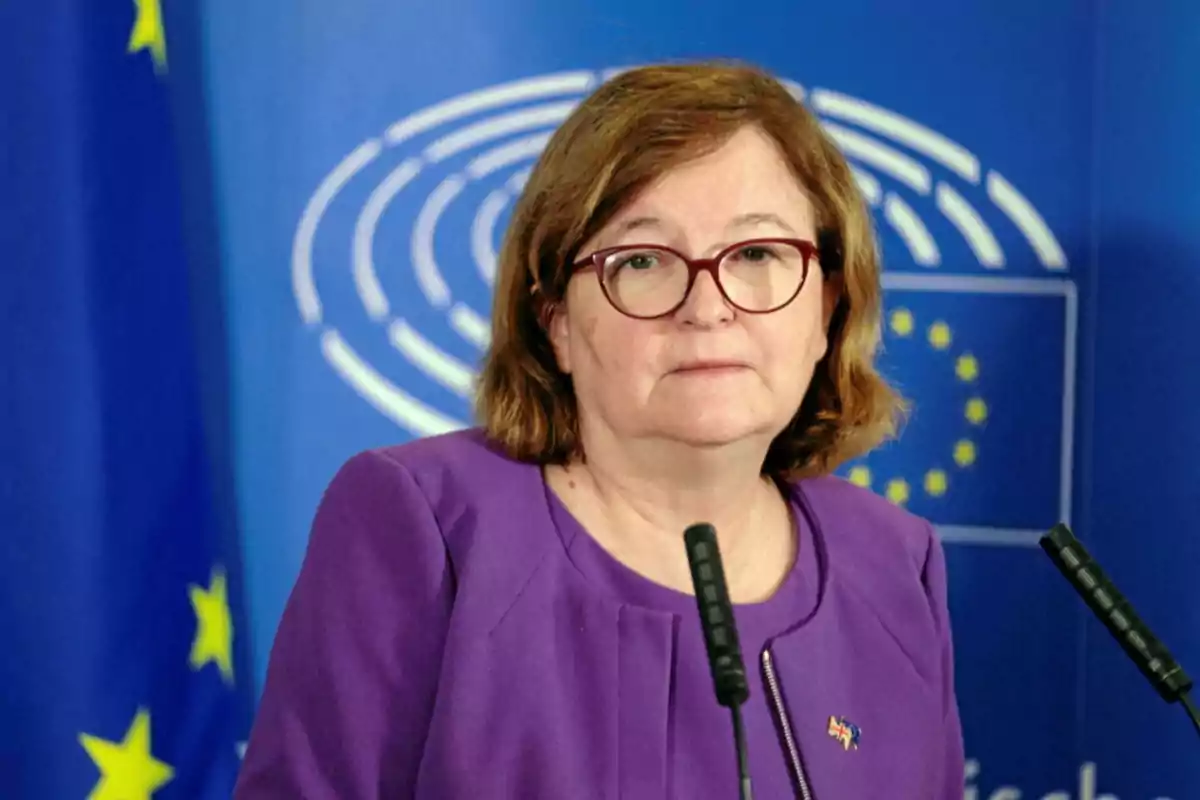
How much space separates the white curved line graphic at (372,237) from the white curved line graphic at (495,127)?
0.03 m

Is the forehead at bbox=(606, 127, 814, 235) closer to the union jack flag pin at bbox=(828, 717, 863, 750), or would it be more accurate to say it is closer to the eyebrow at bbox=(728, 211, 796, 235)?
the eyebrow at bbox=(728, 211, 796, 235)

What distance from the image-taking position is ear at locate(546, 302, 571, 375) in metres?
1.12

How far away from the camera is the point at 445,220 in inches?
59.2

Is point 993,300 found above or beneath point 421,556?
above

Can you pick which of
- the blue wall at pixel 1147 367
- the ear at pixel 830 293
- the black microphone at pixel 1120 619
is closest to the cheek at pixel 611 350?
the ear at pixel 830 293

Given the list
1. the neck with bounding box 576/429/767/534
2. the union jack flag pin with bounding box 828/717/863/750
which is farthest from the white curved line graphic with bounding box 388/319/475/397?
the union jack flag pin with bounding box 828/717/863/750

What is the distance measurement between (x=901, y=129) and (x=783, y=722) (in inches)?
29.3

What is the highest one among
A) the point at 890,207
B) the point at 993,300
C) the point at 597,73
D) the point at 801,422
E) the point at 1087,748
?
the point at 597,73

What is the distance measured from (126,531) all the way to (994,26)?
45.5 inches

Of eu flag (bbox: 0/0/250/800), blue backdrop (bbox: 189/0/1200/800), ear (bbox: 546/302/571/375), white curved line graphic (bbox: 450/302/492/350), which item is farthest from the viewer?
white curved line graphic (bbox: 450/302/492/350)

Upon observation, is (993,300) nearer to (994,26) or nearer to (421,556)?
(994,26)

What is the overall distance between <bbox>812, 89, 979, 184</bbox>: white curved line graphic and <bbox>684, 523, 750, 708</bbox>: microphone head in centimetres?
82

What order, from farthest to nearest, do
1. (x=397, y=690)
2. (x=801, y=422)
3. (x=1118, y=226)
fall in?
(x=1118, y=226) → (x=801, y=422) → (x=397, y=690)

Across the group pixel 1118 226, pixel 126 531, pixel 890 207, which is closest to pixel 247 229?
pixel 126 531
